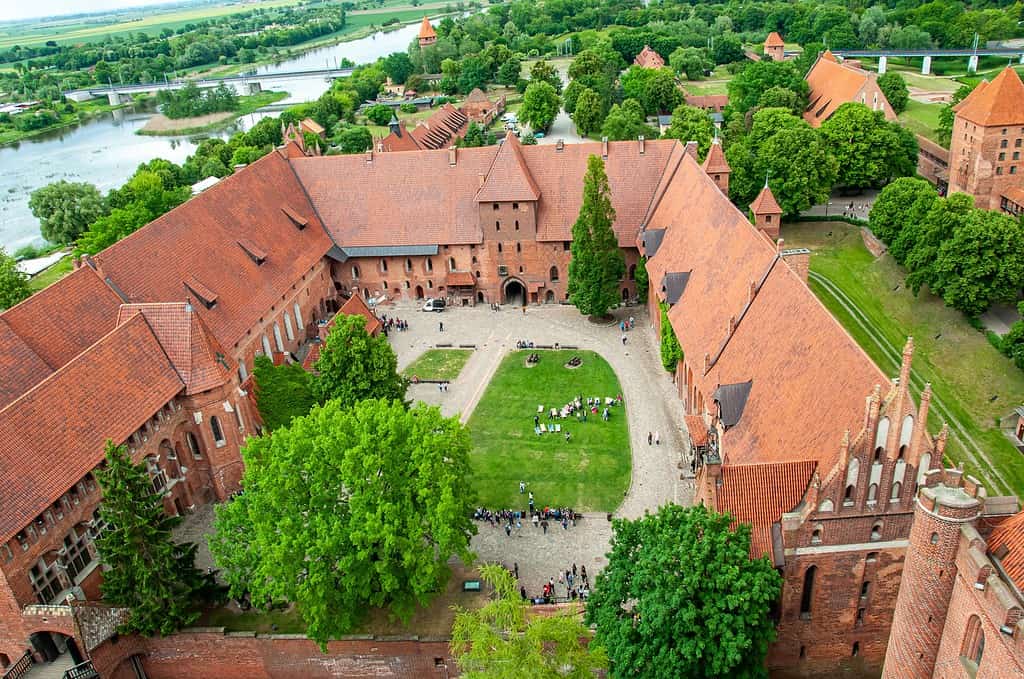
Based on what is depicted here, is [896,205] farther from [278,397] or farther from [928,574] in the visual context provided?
[278,397]

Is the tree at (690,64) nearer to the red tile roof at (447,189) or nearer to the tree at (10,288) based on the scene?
the red tile roof at (447,189)

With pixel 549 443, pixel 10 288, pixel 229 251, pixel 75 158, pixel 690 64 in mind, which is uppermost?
pixel 229 251

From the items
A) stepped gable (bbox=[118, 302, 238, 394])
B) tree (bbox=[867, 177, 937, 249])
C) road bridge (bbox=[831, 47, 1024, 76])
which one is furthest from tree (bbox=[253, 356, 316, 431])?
road bridge (bbox=[831, 47, 1024, 76])

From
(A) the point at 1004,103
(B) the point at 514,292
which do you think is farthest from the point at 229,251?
(A) the point at 1004,103

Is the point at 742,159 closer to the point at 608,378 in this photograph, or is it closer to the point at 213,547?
the point at 608,378

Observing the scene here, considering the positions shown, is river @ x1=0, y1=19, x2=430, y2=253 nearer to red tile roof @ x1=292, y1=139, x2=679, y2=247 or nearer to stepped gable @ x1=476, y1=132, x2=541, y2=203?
red tile roof @ x1=292, y1=139, x2=679, y2=247

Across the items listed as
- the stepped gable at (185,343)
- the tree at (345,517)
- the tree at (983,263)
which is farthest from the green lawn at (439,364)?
the tree at (983,263)

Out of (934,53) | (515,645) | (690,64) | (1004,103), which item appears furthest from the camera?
(690,64)
